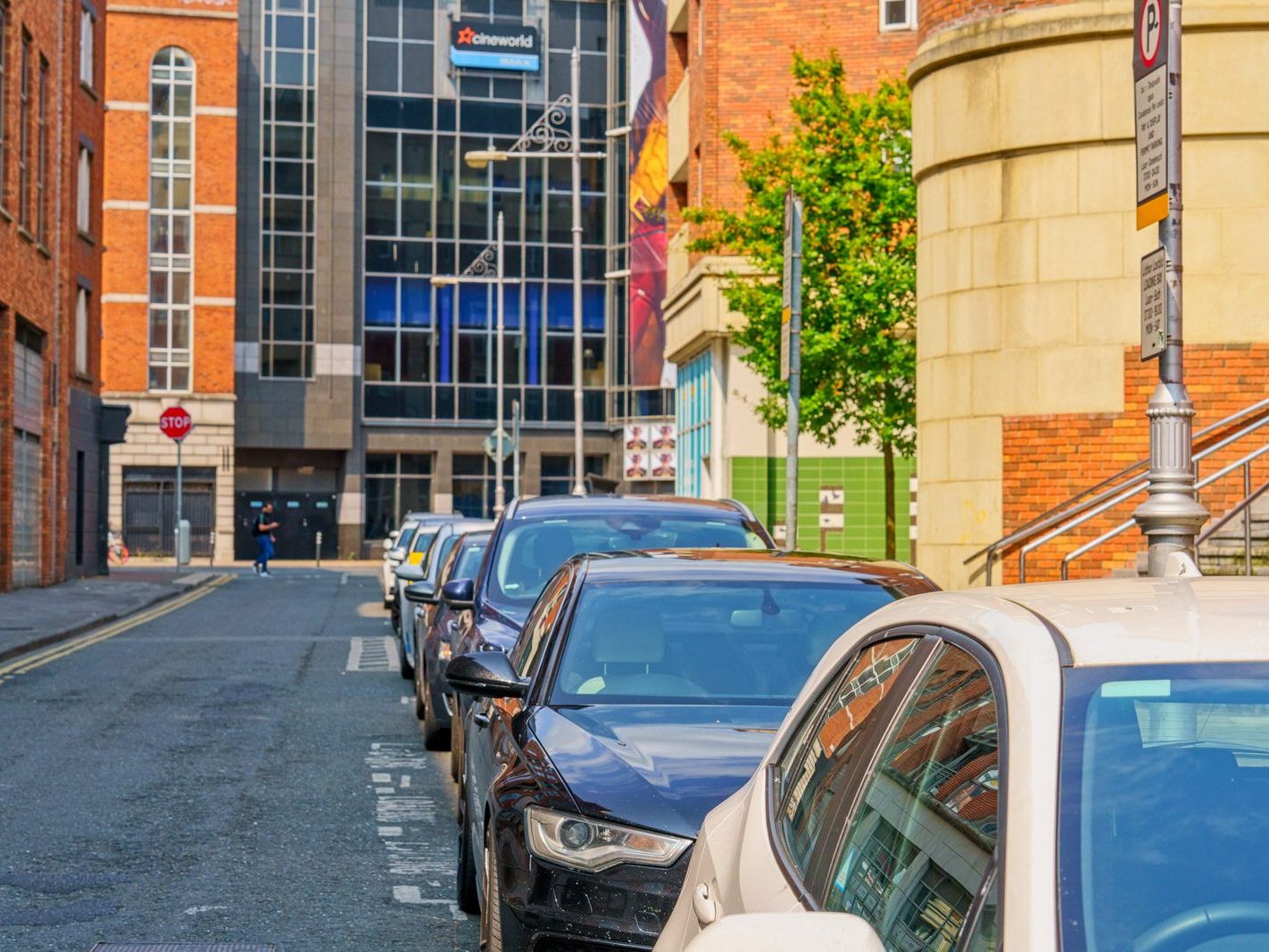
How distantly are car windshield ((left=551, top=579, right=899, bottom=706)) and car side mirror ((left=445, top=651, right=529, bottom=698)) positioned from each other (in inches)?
5.8

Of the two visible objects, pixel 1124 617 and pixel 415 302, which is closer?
pixel 1124 617

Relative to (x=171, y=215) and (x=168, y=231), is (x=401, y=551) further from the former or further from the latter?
(x=171, y=215)

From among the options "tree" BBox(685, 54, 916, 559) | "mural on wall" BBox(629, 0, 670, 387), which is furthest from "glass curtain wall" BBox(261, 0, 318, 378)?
"tree" BBox(685, 54, 916, 559)

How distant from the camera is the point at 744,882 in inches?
135

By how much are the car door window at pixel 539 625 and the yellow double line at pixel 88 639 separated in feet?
36.4

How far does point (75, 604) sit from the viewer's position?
3038 centimetres

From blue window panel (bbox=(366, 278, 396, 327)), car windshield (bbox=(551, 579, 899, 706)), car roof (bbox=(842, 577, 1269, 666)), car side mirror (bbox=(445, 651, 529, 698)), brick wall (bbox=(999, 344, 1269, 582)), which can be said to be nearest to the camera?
car roof (bbox=(842, 577, 1269, 666))

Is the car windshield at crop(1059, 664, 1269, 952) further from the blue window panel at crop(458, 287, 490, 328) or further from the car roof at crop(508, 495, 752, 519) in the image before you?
the blue window panel at crop(458, 287, 490, 328)

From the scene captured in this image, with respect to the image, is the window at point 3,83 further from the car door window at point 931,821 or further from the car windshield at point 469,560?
the car door window at point 931,821

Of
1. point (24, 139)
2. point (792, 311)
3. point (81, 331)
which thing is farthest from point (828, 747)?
point (81, 331)

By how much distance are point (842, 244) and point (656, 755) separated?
878 inches

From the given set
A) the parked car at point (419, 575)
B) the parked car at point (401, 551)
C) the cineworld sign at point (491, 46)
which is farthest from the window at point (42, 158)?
the cineworld sign at point (491, 46)

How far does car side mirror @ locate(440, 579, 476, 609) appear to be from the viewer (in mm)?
10805

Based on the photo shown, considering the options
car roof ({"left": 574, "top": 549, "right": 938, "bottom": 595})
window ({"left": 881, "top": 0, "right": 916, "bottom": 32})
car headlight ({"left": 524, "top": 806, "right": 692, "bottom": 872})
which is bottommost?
car headlight ({"left": 524, "top": 806, "right": 692, "bottom": 872})
